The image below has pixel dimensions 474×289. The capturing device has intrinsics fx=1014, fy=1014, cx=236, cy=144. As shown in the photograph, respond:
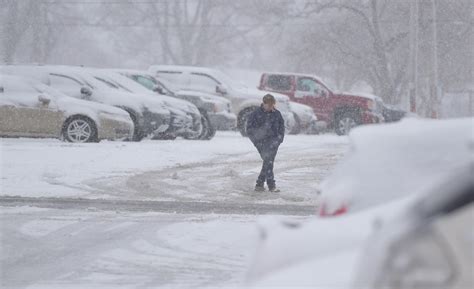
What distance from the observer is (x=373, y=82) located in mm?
43938

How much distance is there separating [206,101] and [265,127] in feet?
39.1

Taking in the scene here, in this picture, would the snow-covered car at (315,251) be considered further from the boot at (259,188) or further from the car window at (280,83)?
the car window at (280,83)

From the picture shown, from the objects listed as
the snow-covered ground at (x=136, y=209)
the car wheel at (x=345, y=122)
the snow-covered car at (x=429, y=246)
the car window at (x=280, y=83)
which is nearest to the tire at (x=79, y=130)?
the snow-covered ground at (x=136, y=209)

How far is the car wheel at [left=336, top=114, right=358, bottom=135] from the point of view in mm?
30266

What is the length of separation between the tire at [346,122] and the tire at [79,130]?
10868 millimetres

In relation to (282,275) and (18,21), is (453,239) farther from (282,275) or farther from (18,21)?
(18,21)

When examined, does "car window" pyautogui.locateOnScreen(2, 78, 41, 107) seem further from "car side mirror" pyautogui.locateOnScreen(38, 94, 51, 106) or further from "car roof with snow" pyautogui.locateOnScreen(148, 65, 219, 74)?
"car roof with snow" pyautogui.locateOnScreen(148, 65, 219, 74)

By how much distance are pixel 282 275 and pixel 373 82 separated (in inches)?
1598

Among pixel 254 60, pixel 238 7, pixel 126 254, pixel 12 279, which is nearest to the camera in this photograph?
pixel 12 279

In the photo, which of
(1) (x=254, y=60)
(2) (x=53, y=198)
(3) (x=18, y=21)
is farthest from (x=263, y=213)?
(1) (x=254, y=60)

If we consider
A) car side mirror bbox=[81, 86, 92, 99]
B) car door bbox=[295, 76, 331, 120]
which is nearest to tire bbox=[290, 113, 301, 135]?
car door bbox=[295, 76, 331, 120]

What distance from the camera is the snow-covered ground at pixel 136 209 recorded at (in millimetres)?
8805

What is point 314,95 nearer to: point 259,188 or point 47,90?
point 47,90

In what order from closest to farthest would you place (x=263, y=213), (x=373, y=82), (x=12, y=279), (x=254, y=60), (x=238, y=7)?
(x=12, y=279), (x=263, y=213), (x=373, y=82), (x=238, y=7), (x=254, y=60)
